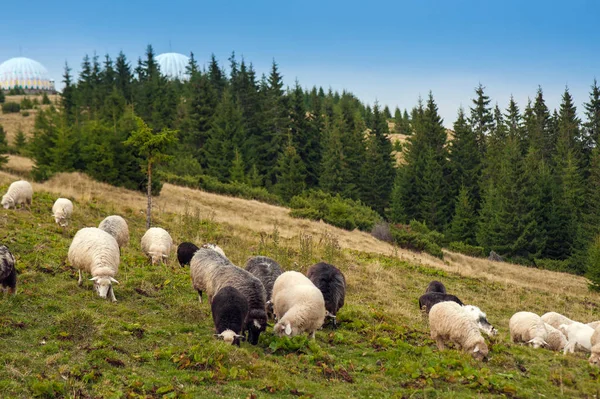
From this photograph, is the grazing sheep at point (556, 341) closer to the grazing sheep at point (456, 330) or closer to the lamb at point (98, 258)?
the grazing sheep at point (456, 330)

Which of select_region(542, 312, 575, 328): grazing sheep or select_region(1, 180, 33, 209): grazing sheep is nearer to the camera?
select_region(542, 312, 575, 328): grazing sheep

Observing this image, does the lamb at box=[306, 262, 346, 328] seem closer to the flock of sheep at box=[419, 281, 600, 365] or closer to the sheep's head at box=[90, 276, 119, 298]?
the flock of sheep at box=[419, 281, 600, 365]

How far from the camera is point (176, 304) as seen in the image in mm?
13547

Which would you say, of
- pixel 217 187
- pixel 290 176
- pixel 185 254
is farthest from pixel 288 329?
pixel 290 176

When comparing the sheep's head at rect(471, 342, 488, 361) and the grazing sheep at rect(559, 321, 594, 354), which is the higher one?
the sheep's head at rect(471, 342, 488, 361)

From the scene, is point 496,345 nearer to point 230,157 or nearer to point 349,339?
point 349,339

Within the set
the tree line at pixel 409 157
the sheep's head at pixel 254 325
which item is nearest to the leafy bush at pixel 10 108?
the tree line at pixel 409 157

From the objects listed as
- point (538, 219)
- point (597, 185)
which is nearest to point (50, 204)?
point (538, 219)

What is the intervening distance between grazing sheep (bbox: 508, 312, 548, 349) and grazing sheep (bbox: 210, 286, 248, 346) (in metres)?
8.76

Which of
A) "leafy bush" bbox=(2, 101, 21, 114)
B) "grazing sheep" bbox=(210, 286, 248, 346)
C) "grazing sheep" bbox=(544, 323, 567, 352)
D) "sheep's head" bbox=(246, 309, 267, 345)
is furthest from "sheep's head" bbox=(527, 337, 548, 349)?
"leafy bush" bbox=(2, 101, 21, 114)

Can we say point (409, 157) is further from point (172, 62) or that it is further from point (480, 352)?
point (172, 62)

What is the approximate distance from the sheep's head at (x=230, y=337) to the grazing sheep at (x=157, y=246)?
27.0 ft

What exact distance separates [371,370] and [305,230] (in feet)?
79.3

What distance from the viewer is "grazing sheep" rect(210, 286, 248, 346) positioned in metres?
10.6
